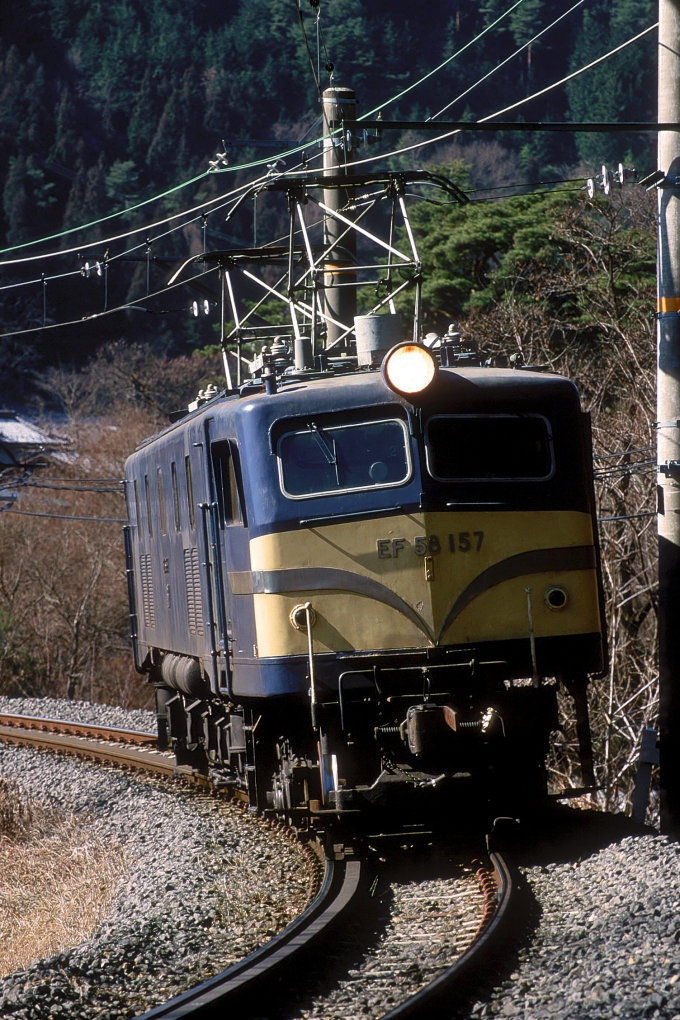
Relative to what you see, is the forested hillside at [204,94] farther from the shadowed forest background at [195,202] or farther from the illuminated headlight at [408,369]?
the illuminated headlight at [408,369]

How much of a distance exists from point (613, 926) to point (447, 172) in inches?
1156

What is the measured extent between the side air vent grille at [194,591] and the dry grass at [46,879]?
2.09m

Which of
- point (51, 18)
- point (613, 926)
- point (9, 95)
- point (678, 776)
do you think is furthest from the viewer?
point (51, 18)

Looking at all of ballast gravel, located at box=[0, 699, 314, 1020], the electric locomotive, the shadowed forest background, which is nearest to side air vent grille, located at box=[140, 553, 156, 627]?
ballast gravel, located at box=[0, 699, 314, 1020]

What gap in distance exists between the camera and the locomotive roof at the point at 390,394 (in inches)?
338

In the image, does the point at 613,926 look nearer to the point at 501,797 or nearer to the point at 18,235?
the point at 501,797

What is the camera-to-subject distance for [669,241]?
9656 mm

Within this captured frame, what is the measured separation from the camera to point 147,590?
44.7 ft

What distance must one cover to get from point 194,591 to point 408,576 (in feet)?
8.72

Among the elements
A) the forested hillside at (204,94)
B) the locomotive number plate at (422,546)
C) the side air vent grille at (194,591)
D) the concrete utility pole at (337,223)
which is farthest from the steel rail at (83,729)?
the forested hillside at (204,94)

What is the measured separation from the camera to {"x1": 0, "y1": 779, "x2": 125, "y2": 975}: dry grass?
31.5 ft

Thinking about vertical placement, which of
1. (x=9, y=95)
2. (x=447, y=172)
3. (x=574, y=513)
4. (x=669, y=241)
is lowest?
(x=574, y=513)

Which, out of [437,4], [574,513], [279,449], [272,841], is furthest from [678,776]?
[437,4]

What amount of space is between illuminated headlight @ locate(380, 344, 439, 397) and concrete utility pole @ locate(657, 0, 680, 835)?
208 cm
